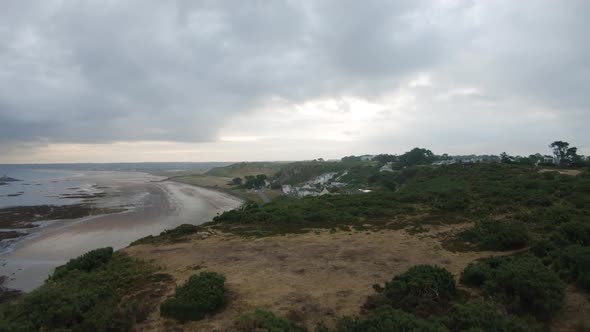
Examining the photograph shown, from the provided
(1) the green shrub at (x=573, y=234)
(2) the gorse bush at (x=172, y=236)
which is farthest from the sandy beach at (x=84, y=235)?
(1) the green shrub at (x=573, y=234)

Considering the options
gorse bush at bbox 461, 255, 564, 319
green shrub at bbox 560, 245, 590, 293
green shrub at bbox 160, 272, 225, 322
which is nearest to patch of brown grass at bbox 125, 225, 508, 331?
green shrub at bbox 160, 272, 225, 322

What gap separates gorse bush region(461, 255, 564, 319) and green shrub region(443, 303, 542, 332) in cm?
74

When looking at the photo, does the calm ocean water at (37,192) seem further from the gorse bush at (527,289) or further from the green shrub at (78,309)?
the gorse bush at (527,289)

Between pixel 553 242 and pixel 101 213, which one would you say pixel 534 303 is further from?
pixel 101 213

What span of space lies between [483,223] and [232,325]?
41.1 ft

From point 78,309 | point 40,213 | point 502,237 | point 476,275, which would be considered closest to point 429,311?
point 476,275

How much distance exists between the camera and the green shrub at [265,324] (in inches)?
247

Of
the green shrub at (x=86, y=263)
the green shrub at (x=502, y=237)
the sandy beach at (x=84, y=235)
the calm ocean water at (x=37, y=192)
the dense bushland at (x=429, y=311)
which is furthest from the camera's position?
the calm ocean water at (x=37, y=192)

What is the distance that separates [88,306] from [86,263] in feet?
19.3

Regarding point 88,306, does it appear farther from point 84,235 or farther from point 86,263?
point 84,235

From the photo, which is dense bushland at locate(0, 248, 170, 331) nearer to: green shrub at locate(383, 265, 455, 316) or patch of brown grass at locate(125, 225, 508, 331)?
patch of brown grass at locate(125, 225, 508, 331)

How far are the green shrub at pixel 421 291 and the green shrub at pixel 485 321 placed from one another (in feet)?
3.03

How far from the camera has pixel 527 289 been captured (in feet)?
21.7

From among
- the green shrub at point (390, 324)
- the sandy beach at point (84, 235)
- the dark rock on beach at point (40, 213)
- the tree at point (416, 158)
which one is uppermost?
the tree at point (416, 158)
